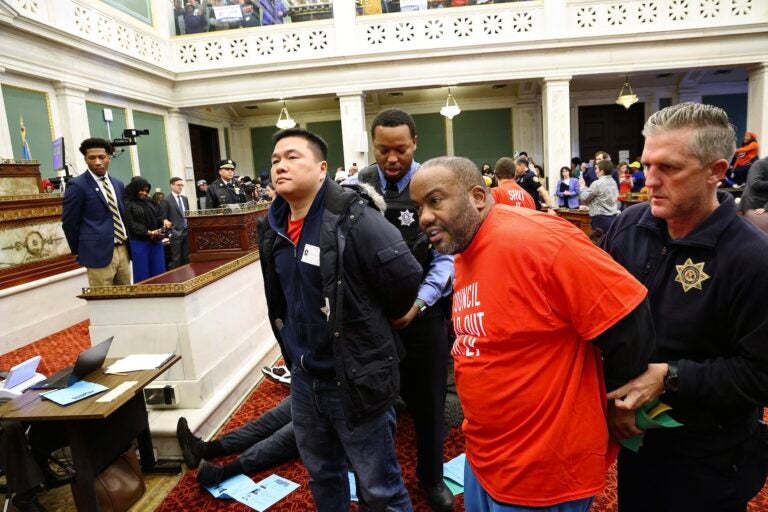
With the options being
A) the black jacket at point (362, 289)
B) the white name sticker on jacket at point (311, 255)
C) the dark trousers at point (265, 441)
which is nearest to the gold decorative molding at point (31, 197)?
the dark trousers at point (265, 441)

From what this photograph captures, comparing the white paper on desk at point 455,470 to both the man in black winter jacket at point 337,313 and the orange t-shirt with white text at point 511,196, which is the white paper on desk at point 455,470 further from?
the orange t-shirt with white text at point 511,196

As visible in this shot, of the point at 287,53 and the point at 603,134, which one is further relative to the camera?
the point at 603,134

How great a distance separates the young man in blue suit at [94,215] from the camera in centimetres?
415

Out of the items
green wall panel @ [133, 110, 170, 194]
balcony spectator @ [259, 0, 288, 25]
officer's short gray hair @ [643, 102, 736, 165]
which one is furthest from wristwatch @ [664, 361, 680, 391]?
balcony spectator @ [259, 0, 288, 25]

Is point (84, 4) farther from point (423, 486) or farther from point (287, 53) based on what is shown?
point (423, 486)

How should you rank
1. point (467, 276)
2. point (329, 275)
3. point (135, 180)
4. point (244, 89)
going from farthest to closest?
point (244, 89) → point (135, 180) → point (329, 275) → point (467, 276)

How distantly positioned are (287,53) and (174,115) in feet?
11.3

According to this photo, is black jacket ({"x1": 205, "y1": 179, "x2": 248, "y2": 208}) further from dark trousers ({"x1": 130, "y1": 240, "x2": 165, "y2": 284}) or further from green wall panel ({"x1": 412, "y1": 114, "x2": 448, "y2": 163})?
green wall panel ({"x1": 412, "y1": 114, "x2": 448, "y2": 163})

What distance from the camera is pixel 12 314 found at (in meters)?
5.16

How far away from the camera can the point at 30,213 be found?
559cm

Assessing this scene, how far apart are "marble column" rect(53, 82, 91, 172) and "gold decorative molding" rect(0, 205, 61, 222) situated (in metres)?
3.25

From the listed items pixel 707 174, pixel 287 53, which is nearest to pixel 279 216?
pixel 707 174

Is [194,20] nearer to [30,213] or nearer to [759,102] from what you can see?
[30,213]

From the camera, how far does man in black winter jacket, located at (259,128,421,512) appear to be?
1.68 m
